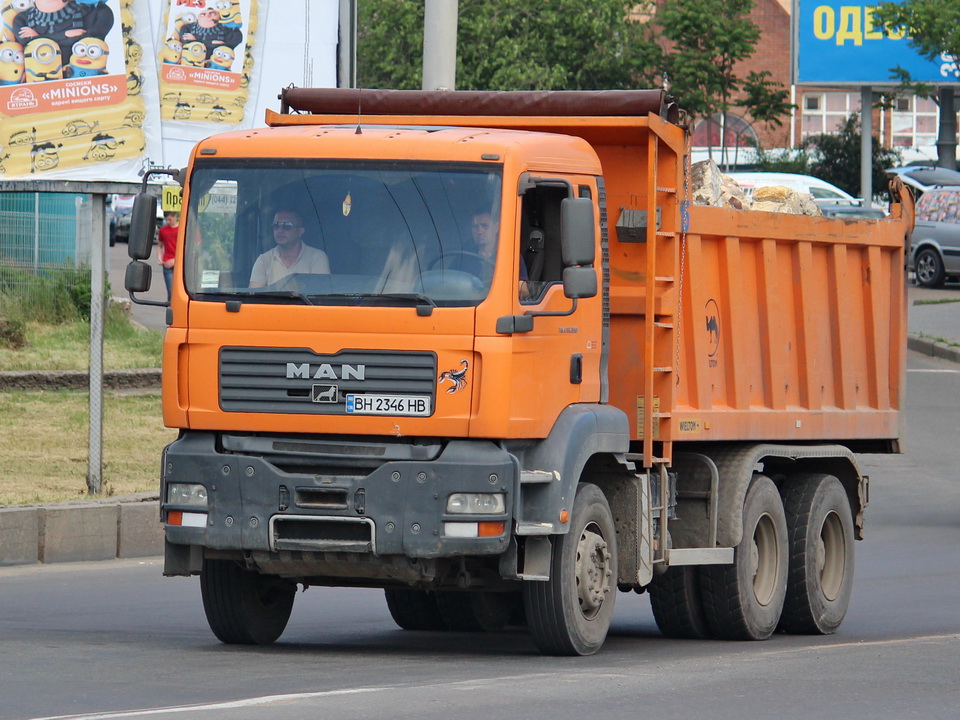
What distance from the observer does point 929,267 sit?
3541 cm

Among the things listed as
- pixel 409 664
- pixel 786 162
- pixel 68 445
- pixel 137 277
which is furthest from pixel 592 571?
pixel 786 162

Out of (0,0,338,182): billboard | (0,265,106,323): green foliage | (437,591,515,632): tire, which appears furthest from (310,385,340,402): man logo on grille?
(0,265,106,323): green foliage

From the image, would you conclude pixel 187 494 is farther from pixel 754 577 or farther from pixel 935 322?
pixel 935 322

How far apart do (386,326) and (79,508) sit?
4.82 meters

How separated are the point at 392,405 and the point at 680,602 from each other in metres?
2.88

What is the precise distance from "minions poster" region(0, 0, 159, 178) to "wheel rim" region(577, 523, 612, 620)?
6.54 metres

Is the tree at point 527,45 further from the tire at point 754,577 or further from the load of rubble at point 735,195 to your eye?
the tire at point 754,577

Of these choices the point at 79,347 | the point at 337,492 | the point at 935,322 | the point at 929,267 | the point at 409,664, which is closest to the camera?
the point at 337,492

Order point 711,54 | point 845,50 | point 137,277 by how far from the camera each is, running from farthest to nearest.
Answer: point 711,54 → point 845,50 → point 137,277

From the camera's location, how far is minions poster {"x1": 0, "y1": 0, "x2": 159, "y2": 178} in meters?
13.8

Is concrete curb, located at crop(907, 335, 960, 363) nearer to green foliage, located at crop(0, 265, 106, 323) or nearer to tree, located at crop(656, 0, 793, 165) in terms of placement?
green foliage, located at crop(0, 265, 106, 323)

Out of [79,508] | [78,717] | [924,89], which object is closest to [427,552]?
[78,717]

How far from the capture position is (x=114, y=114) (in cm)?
1398

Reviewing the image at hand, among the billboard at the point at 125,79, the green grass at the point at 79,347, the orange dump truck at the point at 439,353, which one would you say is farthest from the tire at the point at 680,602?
the green grass at the point at 79,347
